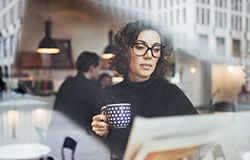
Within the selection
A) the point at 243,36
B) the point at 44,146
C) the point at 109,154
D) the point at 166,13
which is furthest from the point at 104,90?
the point at 243,36

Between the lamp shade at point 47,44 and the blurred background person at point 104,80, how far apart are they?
50 centimetres

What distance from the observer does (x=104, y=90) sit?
218 centimetres

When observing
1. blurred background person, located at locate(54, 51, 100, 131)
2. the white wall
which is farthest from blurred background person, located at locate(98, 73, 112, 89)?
the white wall

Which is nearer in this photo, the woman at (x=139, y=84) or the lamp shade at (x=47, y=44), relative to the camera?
the woman at (x=139, y=84)

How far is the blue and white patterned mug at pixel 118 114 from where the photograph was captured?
6.03ft

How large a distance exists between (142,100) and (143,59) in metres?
0.30

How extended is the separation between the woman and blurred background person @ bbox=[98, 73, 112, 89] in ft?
0.21

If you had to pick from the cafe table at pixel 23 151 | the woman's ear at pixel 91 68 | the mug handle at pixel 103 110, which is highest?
the woman's ear at pixel 91 68

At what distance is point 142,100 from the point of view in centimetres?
207

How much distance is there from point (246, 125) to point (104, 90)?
1.21 metres

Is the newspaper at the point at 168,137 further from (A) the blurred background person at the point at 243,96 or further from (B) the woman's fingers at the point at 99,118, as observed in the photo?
A: (A) the blurred background person at the point at 243,96

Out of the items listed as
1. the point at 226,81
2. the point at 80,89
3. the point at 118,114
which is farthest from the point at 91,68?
the point at 226,81

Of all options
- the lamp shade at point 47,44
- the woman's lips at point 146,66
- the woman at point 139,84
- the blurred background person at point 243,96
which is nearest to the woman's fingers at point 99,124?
the woman at point 139,84

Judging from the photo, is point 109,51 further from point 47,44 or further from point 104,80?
point 47,44
